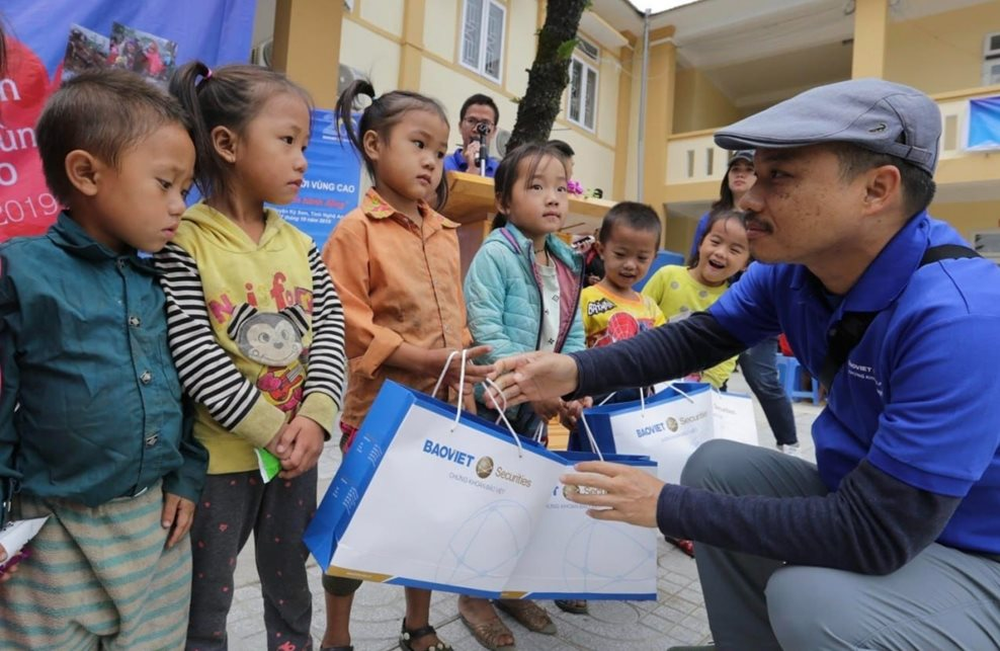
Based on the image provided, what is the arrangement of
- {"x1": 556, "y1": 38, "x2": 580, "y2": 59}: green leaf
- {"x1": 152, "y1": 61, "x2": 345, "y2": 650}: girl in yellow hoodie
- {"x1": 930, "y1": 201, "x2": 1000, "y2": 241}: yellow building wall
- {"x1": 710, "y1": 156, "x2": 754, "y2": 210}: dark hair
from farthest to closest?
1. {"x1": 930, "y1": 201, "x2": 1000, "y2": 241}: yellow building wall
2. {"x1": 556, "y1": 38, "x2": 580, "y2": 59}: green leaf
3. {"x1": 710, "y1": 156, "x2": 754, "y2": 210}: dark hair
4. {"x1": 152, "y1": 61, "x2": 345, "y2": 650}: girl in yellow hoodie

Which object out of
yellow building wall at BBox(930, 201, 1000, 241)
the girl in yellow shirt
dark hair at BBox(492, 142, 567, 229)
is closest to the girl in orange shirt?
dark hair at BBox(492, 142, 567, 229)

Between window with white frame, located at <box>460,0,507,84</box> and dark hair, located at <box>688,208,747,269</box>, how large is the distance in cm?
722

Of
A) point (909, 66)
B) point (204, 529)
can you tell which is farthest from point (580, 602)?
point (909, 66)

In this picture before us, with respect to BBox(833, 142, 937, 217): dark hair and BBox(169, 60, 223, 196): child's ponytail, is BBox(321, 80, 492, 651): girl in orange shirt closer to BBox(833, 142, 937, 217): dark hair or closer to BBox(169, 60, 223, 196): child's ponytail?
BBox(169, 60, 223, 196): child's ponytail

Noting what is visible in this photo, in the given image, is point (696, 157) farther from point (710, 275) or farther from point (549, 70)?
point (710, 275)

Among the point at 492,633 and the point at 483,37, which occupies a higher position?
the point at 483,37

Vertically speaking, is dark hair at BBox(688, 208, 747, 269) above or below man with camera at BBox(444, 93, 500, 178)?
below

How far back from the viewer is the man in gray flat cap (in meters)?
1.16

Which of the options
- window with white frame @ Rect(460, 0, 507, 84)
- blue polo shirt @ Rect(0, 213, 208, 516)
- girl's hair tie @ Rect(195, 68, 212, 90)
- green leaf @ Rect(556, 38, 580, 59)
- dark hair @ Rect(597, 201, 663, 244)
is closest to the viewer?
blue polo shirt @ Rect(0, 213, 208, 516)

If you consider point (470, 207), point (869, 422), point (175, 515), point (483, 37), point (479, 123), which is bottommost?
point (175, 515)

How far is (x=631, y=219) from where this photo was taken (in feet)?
8.74

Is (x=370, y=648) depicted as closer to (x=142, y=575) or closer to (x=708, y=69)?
(x=142, y=575)

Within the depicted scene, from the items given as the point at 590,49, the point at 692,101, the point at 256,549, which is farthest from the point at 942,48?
the point at 256,549

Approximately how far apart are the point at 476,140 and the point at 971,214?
11609 millimetres
